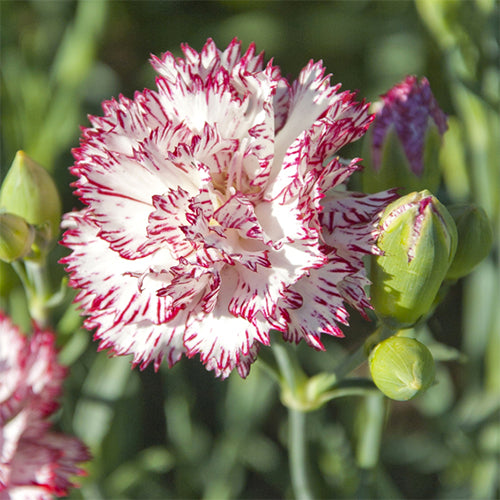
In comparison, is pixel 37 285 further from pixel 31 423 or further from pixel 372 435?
pixel 372 435

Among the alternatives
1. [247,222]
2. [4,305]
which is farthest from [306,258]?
[4,305]

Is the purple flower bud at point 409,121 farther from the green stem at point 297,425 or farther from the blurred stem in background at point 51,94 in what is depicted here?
the blurred stem in background at point 51,94

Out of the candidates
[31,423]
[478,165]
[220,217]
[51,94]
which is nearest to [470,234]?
[220,217]

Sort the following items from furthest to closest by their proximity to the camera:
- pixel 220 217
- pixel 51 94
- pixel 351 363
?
pixel 51 94 < pixel 351 363 < pixel 220 217

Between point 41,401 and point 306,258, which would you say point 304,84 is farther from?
point 41,401

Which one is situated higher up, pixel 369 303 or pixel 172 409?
pixel 369 303

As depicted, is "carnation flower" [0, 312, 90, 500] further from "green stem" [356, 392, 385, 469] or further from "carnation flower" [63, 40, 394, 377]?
"green stem" [356, 392, 385, 469]
